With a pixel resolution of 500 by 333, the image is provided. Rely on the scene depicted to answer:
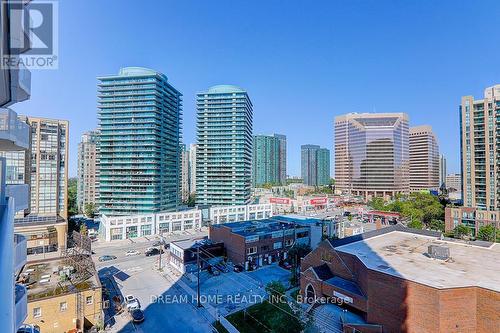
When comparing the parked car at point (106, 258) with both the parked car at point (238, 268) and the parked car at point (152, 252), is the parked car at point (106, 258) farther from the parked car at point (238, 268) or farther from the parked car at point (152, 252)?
the parked car at point (238, 268)

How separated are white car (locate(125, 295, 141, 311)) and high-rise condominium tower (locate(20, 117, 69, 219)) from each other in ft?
124

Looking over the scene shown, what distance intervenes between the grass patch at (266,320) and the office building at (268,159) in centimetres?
14117

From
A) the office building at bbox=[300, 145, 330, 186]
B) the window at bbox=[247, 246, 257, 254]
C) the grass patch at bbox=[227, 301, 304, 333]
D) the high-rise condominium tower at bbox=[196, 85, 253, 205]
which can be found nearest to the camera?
the grass patch at bbox=[227, 301, 304, 333]

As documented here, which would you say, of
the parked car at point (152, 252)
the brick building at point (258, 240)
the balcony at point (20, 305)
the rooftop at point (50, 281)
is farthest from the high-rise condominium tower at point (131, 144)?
the balcony at point (20, 305)

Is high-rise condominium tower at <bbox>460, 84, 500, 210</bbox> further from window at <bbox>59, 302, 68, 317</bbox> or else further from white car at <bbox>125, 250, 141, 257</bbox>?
window at <bbox>59, 302, 68, 317</bbox>

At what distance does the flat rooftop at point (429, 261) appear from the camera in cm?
1942

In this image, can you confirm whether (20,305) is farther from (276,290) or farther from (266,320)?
(276,290)

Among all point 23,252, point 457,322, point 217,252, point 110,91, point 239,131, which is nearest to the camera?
point 23,252

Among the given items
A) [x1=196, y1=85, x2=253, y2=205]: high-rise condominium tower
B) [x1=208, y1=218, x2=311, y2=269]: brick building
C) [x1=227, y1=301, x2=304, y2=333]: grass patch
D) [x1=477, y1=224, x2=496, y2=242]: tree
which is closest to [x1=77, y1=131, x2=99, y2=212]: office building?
[x1=196, y1=85, x2=253, y2=205]: high-rise condominium tower

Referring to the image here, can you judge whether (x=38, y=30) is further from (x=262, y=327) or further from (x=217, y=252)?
(x=217, y=252)

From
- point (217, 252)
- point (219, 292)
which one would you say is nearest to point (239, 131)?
point (217, 252)

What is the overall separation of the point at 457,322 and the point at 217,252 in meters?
28.8

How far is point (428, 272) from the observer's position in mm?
21062

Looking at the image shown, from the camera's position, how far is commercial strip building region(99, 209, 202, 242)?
179 ft
